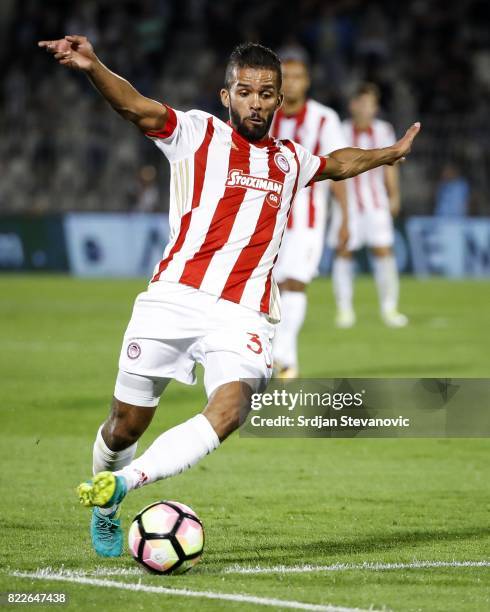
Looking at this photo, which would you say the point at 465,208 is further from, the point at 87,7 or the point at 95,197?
the point at 87,7

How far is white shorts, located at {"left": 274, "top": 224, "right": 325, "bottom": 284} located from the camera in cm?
1092

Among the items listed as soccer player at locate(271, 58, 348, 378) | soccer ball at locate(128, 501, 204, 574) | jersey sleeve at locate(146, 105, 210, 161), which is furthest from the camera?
soccer player at locate(271, 58, 348, 378)

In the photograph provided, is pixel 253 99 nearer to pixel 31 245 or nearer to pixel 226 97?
pixel 226 97

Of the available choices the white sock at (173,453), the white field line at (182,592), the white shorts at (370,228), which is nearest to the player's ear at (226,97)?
the white sock at (173,453)

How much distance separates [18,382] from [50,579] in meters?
6.49

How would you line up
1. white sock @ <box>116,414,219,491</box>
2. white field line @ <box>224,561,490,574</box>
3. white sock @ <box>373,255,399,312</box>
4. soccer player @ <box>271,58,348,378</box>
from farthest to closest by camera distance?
white sock @ <box>373,255,399,312</box>
soccer player @ <box>271,58,348,378</box>
white field line @ <box>224,561,490,574</box>
white sock @ <box>116,414,219,491</box>

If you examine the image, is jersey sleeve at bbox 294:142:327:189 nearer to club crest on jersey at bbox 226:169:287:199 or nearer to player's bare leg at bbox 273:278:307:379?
club crest on jersey at bbox 226:169:287:199

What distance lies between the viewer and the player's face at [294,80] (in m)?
10.7

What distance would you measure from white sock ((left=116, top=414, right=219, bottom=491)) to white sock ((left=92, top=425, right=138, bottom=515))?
56 centimetres

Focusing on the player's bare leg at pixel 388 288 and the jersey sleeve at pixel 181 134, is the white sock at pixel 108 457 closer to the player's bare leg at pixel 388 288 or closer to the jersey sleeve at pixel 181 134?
the jersey sleeve at pixel 181 134

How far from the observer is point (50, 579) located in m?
5.04

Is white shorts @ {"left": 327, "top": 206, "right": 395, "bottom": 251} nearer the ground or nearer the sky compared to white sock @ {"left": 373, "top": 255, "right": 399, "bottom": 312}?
nearer the sky

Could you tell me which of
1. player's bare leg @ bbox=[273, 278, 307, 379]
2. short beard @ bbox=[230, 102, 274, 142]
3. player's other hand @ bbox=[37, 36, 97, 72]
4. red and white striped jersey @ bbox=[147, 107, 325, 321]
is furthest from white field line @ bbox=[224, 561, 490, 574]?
player's bare leg @ bbox=[273, 278, 307, 379]

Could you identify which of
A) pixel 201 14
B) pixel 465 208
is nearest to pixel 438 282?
pixel 465 208
